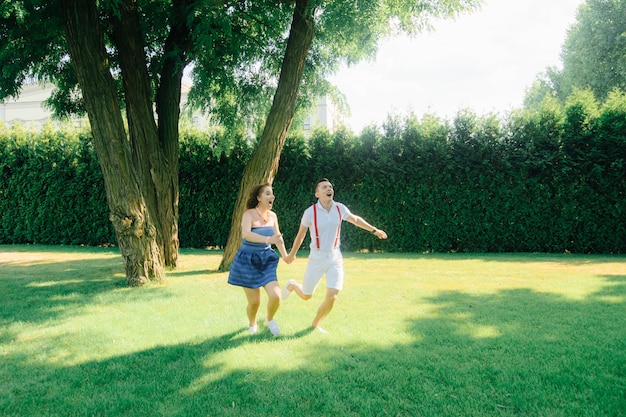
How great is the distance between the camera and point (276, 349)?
4.80 metres

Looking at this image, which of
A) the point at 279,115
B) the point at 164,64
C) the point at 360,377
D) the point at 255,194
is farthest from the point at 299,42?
the point at 360,377

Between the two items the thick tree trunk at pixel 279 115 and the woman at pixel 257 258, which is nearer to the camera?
the woman at pixel 257 258

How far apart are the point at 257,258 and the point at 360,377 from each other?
1912 millimetres

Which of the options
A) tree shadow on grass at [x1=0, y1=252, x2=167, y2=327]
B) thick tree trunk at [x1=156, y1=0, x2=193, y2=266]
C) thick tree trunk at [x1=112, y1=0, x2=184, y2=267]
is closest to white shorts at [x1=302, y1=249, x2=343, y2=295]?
tree shadow on grass at [x1=0, y1=252, x2=167, y2=327]

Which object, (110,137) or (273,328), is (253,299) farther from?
(110,137)

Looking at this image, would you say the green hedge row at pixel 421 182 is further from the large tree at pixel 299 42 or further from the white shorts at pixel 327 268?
the white shorts at pixel 327 268

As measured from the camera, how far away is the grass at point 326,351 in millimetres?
3605

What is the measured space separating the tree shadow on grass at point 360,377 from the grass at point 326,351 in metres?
0.02

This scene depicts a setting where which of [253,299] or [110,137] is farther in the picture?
[110,137]

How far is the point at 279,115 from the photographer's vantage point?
988 cm

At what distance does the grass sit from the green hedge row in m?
5.29

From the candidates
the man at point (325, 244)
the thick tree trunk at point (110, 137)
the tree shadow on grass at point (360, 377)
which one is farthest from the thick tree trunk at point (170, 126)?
the man at point (325, 244)

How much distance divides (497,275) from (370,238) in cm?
562

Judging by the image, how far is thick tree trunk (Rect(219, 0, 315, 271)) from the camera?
977cm
